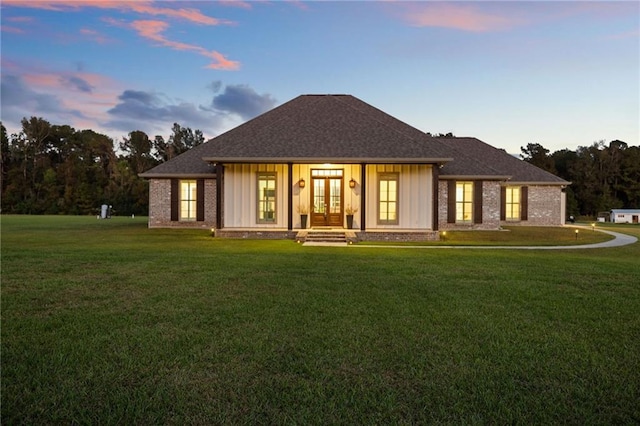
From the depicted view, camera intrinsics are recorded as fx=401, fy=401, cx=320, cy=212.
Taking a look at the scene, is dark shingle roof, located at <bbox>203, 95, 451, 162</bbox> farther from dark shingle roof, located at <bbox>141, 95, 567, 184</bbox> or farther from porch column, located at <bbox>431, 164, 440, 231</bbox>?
porch column, located at <bbox>431, 164, 440, 231</bbox>

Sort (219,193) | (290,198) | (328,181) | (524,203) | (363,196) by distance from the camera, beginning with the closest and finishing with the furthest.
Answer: (363,196) → (290,198) → (219,193) → (328,181) → (524,203)

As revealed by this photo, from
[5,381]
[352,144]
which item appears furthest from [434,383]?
[352,144]

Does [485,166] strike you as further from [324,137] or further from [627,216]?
[627,216]

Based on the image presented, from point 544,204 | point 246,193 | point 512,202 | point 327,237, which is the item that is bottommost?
point 327,237

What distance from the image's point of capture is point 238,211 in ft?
56.0

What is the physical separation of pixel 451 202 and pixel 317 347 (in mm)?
17095

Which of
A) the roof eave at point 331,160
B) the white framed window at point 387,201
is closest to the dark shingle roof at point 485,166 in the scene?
the white framed window at point 387,201

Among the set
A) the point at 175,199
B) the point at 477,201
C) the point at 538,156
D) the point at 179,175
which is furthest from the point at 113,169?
the point at 538,156

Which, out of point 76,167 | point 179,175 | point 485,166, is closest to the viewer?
point 179,175

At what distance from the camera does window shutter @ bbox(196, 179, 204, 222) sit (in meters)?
19.7

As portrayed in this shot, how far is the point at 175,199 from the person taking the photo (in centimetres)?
2000

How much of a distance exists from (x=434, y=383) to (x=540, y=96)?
2444 cm

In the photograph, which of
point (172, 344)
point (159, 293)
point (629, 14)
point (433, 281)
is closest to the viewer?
point (172, 344)

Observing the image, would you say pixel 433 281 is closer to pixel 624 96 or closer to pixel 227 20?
pixel 227 20
